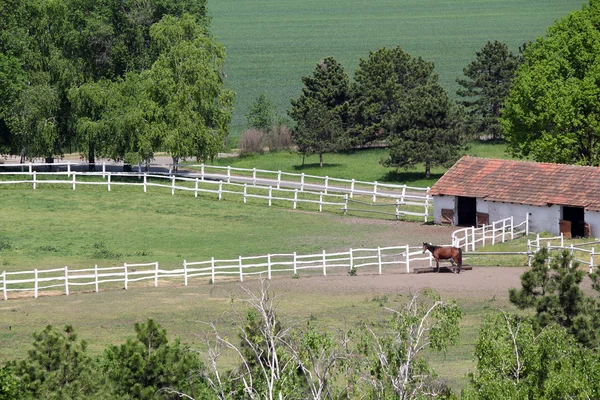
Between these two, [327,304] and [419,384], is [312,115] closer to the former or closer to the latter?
[327,304]

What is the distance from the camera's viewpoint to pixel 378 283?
38.9m

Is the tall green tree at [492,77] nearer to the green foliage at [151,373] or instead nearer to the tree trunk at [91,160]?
the tree trunk at [91,160]

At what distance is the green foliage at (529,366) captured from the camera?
1908cm

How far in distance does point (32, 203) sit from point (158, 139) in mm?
10117

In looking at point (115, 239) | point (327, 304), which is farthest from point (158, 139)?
point (327, 304)

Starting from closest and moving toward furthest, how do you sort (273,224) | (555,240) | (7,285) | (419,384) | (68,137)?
(419,384), (7,285), (555,240), (273,224), (68,137)

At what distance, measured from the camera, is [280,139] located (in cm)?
8106

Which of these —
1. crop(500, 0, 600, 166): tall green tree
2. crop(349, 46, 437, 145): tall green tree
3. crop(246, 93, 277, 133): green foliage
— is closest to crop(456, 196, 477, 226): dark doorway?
crop(500, 0, 600, 166): tall green tree

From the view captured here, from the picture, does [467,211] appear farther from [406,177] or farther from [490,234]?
[406,177]

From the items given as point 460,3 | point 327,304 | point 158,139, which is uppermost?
point 460,3

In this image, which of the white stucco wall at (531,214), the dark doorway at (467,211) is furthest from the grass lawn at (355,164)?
the white stucco wall at (531,214)

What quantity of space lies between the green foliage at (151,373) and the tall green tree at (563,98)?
36209mm

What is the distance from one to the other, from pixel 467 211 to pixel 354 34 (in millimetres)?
113831

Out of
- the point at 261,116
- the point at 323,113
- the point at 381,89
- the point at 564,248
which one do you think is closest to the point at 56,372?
the point at 564,248
